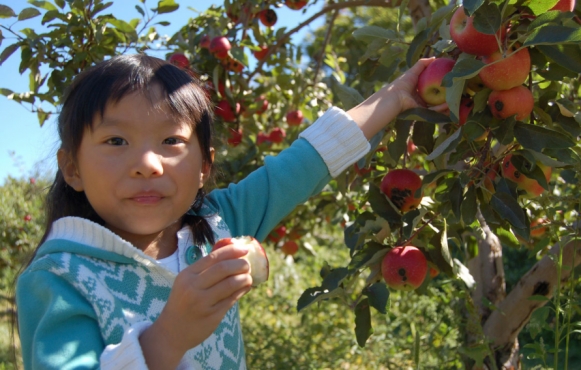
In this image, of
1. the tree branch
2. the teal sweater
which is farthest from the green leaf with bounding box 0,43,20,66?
the tree branch

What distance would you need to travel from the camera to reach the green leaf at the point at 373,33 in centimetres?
140

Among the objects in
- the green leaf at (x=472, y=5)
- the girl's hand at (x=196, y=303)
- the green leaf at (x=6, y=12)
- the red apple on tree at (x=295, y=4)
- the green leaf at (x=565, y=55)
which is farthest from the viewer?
the red apple on tree at (x=295, y=4)

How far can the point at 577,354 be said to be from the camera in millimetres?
3145

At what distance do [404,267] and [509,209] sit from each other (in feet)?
0.92

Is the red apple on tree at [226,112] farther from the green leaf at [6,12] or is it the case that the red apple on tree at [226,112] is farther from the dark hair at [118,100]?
the dark hair at [118,100]

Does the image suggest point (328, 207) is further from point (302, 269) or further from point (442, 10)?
point (302, 269)

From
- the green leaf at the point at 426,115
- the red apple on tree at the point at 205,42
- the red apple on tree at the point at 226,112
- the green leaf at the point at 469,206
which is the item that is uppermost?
the green leaf at the point at 426,115

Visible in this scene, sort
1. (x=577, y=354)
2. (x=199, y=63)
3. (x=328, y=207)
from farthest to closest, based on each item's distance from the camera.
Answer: (x=577, y=354) < (x=328, y=207) < (x=199, y=63)

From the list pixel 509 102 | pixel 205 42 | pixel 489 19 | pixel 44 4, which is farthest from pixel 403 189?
pixel 44 4

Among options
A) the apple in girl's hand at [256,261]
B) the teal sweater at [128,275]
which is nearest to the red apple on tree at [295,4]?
the teal sweater at [128,275]

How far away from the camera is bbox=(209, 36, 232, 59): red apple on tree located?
88.8 inches

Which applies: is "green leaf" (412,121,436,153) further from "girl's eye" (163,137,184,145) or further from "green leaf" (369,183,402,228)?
"girl's eye" (163,137,184,145)

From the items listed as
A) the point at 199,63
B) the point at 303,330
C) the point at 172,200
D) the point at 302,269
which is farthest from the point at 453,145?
the point at 302,269

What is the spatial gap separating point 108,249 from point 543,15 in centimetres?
81
